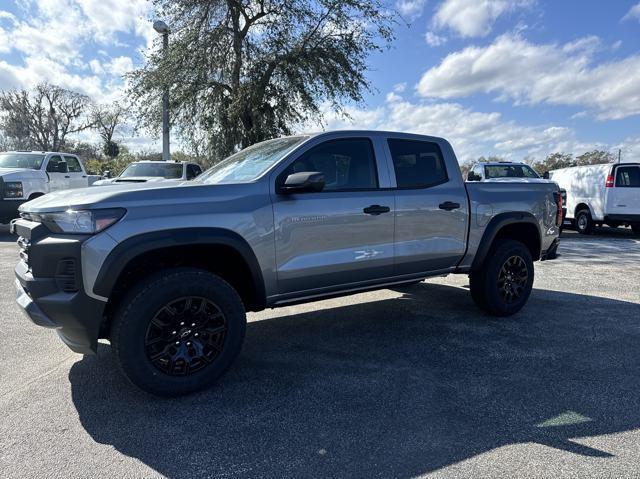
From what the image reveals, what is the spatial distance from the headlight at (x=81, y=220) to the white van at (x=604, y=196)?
44.6 ft

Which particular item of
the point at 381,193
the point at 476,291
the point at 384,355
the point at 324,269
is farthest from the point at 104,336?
the point at 476,291

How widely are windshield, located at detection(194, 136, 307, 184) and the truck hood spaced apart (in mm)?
207

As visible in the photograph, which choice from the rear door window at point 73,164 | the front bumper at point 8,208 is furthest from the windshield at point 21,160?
the front bumper at point 8,208

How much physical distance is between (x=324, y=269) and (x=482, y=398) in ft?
4.91

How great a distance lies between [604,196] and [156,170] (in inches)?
487

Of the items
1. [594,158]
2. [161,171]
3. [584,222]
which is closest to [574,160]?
[594,158]

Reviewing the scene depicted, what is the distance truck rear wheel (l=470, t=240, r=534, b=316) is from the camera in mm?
4891

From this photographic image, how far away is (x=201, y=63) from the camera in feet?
51.3

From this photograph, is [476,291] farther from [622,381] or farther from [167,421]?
[167,421]

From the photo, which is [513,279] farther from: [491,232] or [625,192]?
[625,192]

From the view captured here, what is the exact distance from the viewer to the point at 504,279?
16.5ft

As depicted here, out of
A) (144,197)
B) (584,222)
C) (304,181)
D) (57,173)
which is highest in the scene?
(57,173)

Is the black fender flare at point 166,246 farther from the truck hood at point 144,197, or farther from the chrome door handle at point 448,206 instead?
the chrome door handle at point 448,206

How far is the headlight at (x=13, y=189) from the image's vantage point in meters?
10.6
